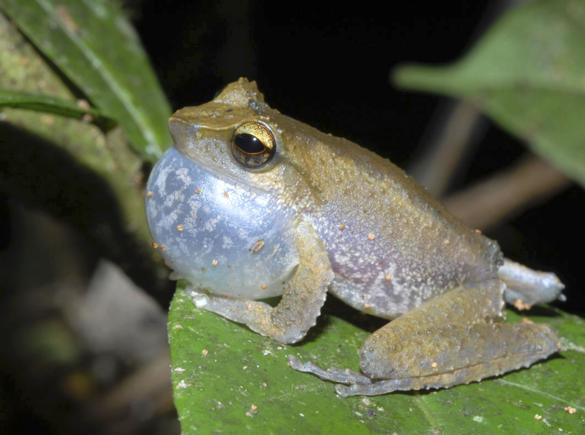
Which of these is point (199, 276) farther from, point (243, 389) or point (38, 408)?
point (38, 408)

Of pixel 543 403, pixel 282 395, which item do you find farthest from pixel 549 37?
pixel 282 395

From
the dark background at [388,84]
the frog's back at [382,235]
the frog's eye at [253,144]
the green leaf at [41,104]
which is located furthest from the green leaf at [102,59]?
the dark background at [388,84]

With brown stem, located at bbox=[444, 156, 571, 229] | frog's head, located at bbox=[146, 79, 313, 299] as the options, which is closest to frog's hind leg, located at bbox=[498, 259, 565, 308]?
frog's head, located at bbox=[146, 79, 313, 299]

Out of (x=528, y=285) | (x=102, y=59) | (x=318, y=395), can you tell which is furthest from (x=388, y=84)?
(x=318, y=395)

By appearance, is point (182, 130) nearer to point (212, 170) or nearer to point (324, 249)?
point (212, 170)

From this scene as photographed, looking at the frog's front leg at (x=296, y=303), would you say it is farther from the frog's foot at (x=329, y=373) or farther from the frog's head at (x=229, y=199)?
the frog's foot at (x=329, y=373)
